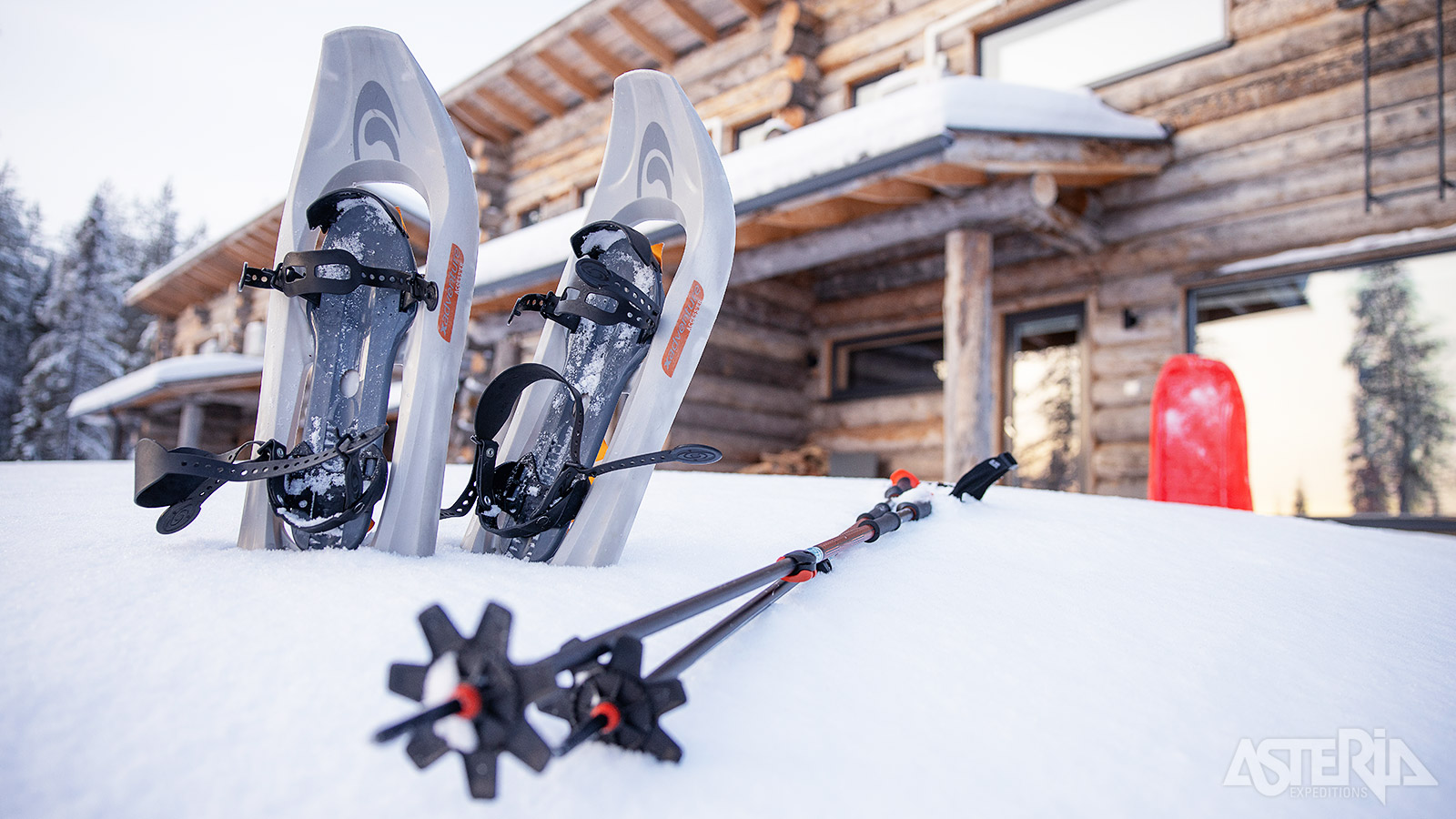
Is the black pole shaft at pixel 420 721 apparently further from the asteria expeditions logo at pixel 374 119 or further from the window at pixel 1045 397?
the window at pixel 1045 397

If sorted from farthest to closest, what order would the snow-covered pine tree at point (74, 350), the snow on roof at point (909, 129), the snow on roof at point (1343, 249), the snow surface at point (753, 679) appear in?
the snow-covered pine tree at point (74, 350) → the snow on roof at point (1343, 249) → the snow on roof at point (909, 129) → the snow surface at point (753, 679)

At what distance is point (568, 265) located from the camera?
1492 millimetres

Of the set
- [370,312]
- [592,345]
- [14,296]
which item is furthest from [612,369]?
[14,296]

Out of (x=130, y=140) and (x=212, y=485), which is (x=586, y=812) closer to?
(x=212, y=485)

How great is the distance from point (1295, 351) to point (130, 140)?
28.6 metres

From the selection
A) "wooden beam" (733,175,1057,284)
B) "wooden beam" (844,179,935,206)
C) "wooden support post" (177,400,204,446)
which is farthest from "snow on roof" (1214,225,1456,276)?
"wooden support post" (177,400,204,446)

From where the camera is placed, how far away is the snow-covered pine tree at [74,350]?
17469 mm

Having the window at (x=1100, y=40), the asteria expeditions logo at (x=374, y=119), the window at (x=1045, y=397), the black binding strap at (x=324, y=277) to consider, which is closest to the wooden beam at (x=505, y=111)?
the window at (x=1100, y=40)

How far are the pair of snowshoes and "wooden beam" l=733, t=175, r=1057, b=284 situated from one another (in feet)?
8.64

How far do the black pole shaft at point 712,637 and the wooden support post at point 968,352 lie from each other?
2852 mm

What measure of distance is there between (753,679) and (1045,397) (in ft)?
15.9

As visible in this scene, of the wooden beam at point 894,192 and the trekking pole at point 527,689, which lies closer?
the trekking pole at point 527,689

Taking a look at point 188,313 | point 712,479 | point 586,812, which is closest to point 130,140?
point 188,313

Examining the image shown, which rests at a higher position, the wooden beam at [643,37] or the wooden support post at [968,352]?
the wooden beam at [643,37]
